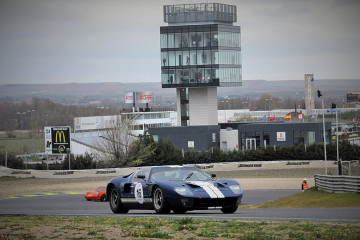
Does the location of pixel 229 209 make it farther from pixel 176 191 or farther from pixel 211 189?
pixel 176 191

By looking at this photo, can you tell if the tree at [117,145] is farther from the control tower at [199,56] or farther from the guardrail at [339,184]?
the guardrail at [339,184]

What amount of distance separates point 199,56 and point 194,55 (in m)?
0.77

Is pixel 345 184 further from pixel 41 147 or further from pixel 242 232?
pixel 41 147

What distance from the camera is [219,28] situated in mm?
96500

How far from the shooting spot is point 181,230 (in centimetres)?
1325

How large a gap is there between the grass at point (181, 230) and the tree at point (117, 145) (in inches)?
2190

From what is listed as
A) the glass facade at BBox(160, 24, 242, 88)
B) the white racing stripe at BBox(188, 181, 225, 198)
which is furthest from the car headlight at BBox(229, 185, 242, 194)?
the glass facade at BBox(160, 24, 242, 88)

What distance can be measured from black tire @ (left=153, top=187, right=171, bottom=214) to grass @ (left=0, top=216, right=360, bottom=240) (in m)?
2.20

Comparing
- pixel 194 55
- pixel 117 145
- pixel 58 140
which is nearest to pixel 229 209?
pixel 58 140

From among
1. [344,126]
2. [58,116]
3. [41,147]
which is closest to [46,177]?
[41,147]

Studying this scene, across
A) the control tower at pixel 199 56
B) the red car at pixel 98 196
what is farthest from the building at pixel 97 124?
the red car at pixel 98 196

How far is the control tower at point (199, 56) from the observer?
96.4 m

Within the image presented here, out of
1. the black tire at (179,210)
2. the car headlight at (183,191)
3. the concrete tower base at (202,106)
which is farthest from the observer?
the concrete tower base at (202,106)

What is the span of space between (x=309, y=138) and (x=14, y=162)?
40058 millimetres
